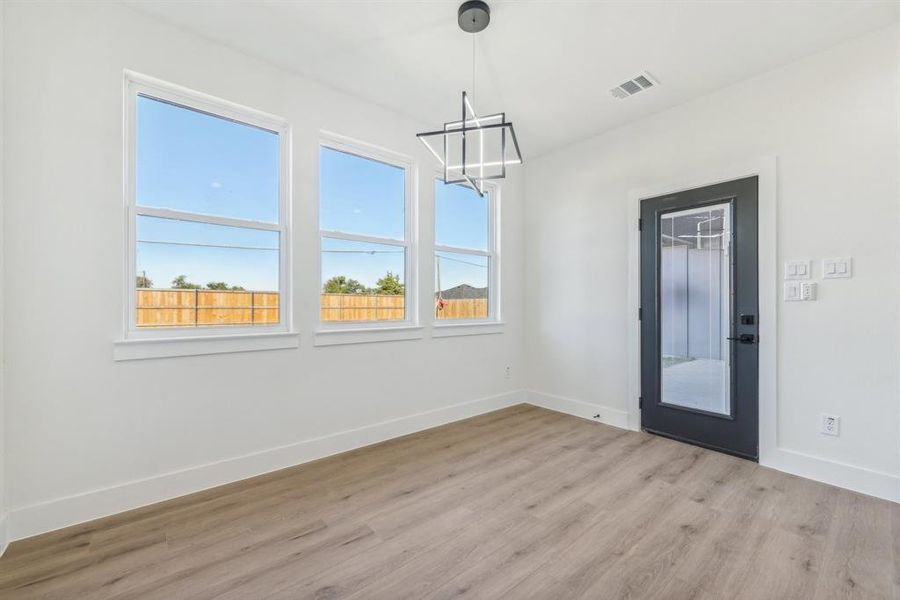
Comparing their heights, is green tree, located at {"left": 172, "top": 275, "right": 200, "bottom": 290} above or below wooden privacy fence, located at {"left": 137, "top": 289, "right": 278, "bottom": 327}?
above

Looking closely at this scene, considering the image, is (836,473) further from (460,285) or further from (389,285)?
(389,285)

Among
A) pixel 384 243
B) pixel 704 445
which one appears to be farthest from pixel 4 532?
pixel 704 445

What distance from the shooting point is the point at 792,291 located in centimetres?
281

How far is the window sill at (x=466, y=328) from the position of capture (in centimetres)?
394

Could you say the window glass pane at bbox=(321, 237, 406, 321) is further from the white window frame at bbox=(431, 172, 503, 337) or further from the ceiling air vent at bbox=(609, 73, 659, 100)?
the ceiling air vent at bbox=(609, 73, 659, 100)

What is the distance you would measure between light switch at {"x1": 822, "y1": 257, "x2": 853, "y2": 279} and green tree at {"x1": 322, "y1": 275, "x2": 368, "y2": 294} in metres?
3.43

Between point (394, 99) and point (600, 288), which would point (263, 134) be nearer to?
point (394, 99)

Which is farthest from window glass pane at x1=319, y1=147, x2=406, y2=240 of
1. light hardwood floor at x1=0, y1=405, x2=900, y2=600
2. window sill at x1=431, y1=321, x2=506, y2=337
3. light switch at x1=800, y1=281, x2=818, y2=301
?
light switch at x1=800, y1=281, x2=818, y2=301

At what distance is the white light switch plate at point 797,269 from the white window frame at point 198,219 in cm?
366

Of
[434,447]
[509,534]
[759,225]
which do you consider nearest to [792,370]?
[759,225]

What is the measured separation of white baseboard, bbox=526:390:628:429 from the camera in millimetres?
3842

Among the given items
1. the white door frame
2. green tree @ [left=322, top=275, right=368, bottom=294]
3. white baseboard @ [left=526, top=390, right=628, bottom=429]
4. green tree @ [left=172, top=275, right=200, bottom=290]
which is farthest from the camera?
white baseboard @ [left=526, top=390, right=628, bottom=429]

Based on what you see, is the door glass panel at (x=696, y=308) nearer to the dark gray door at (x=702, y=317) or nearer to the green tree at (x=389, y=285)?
the dark gray door at (x=702, y=317)

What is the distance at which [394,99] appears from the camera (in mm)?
3406
